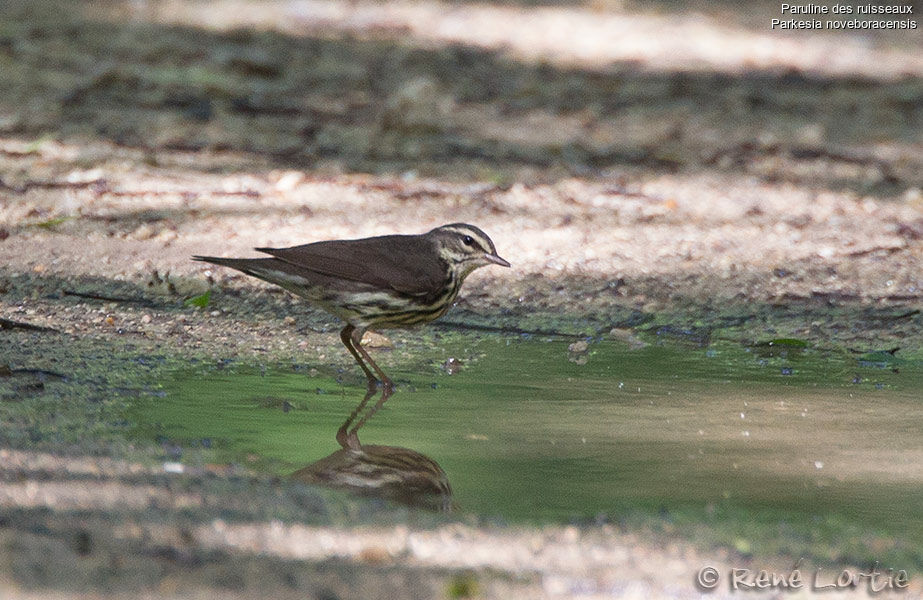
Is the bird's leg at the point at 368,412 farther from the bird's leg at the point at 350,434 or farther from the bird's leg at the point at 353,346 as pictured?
the bird's leg at the point at 353,346

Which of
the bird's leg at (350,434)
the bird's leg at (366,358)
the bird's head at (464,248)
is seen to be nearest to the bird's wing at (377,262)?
the bird's head at (464,248)

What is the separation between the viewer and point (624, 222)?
8.41m

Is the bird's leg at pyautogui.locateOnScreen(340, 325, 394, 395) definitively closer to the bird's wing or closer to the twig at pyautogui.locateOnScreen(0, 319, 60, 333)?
the bird's wing

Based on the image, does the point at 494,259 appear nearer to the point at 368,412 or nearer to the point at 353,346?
the point at 353,346

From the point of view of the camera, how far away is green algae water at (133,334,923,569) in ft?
13.8

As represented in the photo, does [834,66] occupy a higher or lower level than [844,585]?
higher

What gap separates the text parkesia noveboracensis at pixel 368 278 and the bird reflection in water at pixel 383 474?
3.00 ft

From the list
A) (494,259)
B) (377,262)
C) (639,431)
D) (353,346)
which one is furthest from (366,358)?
(639,431)

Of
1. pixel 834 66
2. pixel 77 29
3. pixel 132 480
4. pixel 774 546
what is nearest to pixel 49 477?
pixel 132 480

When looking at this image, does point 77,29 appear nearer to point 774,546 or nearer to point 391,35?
point 391,35

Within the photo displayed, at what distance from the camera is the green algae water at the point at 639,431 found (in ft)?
13.8

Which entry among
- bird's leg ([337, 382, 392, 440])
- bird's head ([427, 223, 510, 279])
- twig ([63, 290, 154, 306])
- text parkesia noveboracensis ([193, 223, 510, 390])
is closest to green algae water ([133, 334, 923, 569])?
bird's leg ([337, 382, 392, 440])

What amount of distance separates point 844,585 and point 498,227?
4746mm

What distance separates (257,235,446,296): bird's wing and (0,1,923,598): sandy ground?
0.48 m
